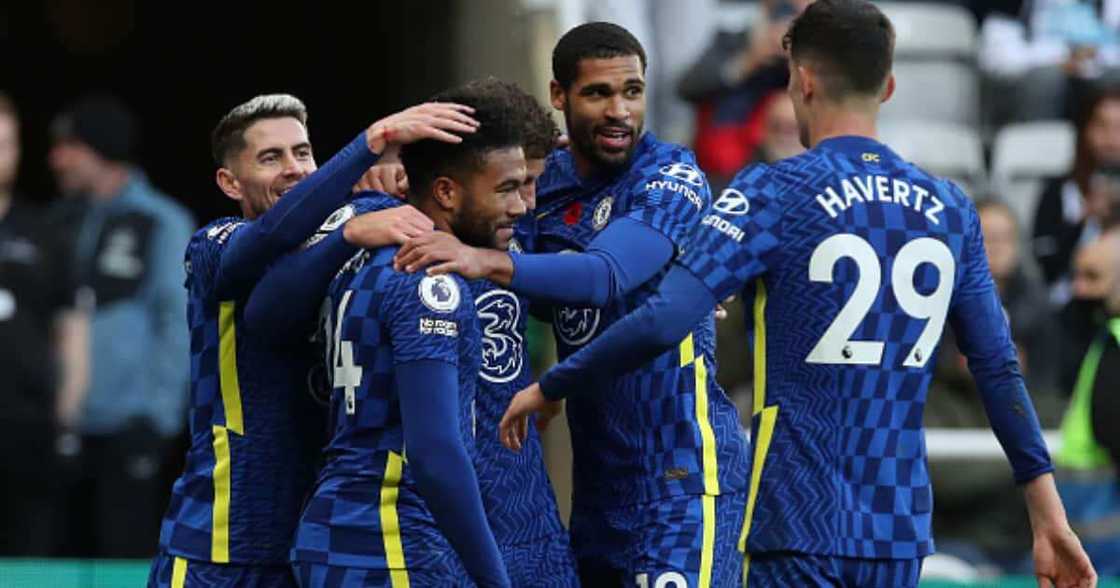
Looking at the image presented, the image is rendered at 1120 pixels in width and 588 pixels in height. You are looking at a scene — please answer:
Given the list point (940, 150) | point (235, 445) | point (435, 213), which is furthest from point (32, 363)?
point (435, 213)

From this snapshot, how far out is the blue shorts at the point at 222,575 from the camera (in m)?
5.43

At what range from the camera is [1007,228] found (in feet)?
33.6

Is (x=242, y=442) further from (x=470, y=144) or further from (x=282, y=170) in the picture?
(x=470, y=144)

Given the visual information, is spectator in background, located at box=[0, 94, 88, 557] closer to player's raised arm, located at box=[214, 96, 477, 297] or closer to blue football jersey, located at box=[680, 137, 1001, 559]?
player's raised arm, located at box=[214, 96, 477, 297]

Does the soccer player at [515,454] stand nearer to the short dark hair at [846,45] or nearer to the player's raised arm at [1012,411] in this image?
the short dark hair at [846,45]

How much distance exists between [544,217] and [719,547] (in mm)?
984

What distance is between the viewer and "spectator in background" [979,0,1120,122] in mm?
12211

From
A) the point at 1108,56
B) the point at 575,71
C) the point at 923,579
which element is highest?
the point at 1108,56

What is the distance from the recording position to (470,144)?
5121mm

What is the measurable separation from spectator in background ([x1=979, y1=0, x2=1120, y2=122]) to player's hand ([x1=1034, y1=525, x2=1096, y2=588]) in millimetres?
6850

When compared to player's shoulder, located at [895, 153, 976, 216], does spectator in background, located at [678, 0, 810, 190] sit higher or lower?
higher

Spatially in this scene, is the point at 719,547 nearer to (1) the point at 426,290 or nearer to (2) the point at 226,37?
(1) the point at 426,290

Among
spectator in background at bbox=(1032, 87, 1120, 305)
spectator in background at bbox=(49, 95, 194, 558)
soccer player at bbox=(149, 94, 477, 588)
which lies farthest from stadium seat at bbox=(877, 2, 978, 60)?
soccer player at bbox=(149, 94, 477, 588)

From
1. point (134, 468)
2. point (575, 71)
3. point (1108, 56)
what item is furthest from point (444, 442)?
point (1108, 56)
